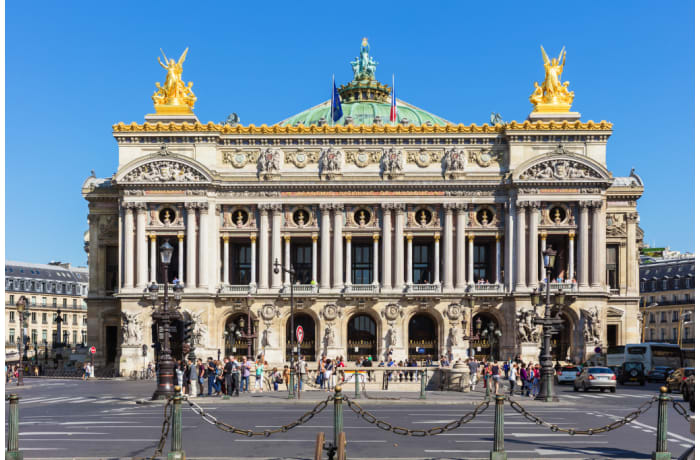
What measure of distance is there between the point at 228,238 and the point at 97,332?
14.6 m

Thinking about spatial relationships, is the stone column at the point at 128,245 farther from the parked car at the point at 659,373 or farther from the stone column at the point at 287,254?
the parked car at the point at 659,373

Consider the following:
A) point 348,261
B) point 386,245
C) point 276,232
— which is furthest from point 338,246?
point 276,232

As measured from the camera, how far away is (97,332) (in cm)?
8656

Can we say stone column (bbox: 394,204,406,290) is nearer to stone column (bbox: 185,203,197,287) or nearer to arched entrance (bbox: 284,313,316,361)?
arched entrance (bbox: 284,313,316,361)

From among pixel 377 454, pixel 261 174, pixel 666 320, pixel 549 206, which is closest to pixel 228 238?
A: pixel 261 174

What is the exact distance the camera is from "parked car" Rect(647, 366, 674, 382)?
71.5m

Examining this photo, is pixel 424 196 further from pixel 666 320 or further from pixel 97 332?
pixel 666 320

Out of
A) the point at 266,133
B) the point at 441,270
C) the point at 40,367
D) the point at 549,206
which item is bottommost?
the point at 40,367

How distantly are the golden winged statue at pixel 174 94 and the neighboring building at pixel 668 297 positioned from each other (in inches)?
2712

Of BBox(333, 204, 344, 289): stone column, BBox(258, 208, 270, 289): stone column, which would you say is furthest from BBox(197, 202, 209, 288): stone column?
BBox(333, 204, 344, 289): stone column

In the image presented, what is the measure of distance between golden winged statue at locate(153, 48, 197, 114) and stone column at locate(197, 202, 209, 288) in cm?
905

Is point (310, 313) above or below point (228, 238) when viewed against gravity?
below

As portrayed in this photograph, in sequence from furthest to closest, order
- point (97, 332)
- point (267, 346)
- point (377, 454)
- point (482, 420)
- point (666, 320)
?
1. point (666, 320)
2. point (97, 332)
3. point (267, 346)
4. point (482, 420)
5. point (377, 454)

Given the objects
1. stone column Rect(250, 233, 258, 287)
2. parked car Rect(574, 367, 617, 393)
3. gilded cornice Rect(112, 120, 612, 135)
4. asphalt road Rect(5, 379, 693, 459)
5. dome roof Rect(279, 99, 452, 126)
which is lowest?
parked car Rect(574, 367, 617, 393)
